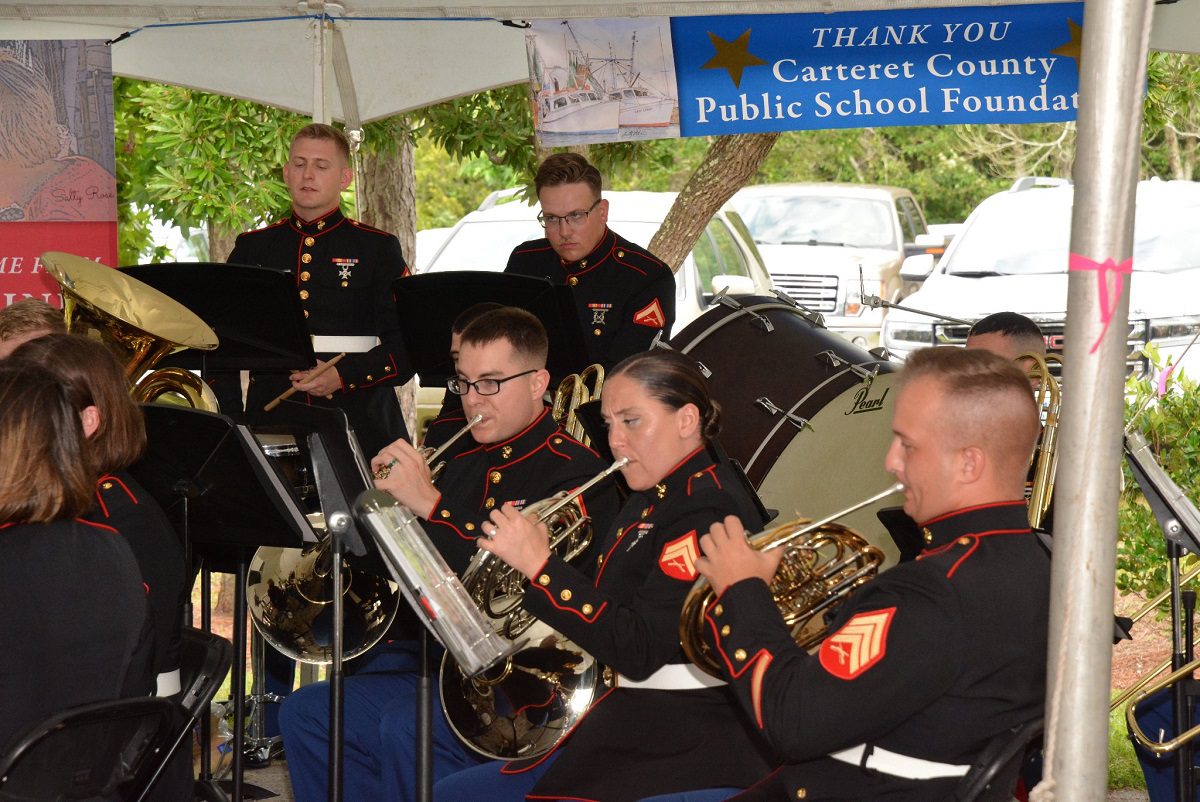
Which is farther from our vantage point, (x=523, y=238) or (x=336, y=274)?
(x=523, y=238)

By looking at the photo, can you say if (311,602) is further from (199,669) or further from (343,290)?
(343,290)

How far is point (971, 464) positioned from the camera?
8.00ft

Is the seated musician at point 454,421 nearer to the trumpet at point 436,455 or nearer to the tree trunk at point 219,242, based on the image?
the trumpet at point 436,455

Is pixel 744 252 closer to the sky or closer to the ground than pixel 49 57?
closer to the ground

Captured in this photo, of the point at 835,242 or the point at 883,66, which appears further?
the point at 835,242

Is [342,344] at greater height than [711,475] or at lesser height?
greater

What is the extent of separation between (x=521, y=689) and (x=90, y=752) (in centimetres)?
99

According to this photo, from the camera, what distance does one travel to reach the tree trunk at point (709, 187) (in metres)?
7.34

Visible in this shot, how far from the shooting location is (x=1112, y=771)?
486 centimetres

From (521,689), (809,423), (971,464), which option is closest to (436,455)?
(521,689)

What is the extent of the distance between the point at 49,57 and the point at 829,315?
27.9ft

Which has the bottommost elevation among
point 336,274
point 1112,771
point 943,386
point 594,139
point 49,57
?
point 1112,771

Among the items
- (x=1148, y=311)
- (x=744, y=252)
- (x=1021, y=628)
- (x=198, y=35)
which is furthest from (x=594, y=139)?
(x=744, y=252)

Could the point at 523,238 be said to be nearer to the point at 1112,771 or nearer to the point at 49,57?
the point at 49,57
